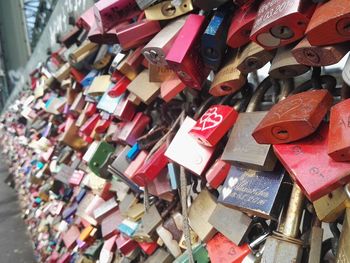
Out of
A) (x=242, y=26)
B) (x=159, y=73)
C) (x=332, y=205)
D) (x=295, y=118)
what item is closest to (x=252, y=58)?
(x=242, y=26)

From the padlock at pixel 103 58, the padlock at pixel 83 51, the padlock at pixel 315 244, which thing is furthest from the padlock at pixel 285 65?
the padlock at pixel 83 51

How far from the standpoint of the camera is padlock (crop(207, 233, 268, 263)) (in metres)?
0.73

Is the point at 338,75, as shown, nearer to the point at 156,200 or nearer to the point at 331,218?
the point at 331,218

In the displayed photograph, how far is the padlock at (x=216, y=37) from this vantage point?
76 centimetres

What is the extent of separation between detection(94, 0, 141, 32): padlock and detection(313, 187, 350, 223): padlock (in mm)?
731

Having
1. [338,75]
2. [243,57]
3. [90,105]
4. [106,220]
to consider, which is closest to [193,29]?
[243,57]

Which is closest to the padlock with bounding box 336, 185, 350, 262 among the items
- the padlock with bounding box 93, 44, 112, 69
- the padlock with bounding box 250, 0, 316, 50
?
the padlock with bounding box 250, 0, 316, 50

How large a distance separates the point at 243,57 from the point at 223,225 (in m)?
0.33

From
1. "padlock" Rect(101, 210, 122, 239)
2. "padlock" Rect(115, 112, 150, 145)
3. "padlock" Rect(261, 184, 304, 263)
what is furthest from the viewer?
"padlock" Rect(101, 210, 122, 239)

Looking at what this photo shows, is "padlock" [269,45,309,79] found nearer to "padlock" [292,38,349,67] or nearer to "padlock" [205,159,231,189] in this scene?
"padlock" [292,38,349,67]

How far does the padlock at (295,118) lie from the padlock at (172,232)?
47cm

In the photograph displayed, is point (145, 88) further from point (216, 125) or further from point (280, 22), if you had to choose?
point (280, 22)

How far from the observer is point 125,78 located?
4.25ft

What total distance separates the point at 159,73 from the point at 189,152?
292mm
